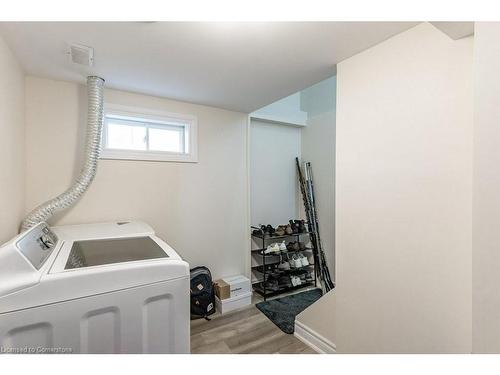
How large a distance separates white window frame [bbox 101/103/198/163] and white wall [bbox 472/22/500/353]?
224cm

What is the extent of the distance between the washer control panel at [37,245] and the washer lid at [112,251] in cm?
10

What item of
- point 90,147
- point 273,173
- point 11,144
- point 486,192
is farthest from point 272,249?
point 11,144

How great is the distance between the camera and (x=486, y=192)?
706 mm

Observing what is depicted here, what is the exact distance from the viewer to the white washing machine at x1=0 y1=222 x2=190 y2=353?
2.81ft

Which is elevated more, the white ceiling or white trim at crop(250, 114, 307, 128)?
white trim at crop(250, 114, 307, 128)

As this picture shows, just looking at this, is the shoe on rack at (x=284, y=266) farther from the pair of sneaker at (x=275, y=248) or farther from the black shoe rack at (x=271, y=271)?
the pair of sneaker at (x=275, y=248)

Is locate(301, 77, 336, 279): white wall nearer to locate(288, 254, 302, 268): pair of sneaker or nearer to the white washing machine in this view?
locate(288, 254, 302, 268): pair of sneaker

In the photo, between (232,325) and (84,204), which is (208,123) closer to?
(84,204)

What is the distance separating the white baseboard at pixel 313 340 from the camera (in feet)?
6.04

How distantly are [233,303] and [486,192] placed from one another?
2443 millimetres

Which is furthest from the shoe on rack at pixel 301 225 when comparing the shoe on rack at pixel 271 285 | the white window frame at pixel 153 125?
the white window frame at pixel 153 125

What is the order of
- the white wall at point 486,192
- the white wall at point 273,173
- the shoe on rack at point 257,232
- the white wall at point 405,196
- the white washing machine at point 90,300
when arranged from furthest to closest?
the white wall at point 273,173, the shoe on rack at point 257,232, the white wall at point 405,196, the white washing machine at point 90,300, the white wall at point 486,192

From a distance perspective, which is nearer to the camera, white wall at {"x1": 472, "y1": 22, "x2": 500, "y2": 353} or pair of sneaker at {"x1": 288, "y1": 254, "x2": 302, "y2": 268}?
white wall at {"x1": 472, "y1": 22, "x2": 500, "y2": 353}

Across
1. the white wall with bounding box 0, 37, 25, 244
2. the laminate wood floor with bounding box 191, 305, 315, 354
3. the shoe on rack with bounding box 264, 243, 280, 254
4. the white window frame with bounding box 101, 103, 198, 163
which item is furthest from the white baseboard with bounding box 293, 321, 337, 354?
the white wall with bounding box 0, 37, 25, 244
